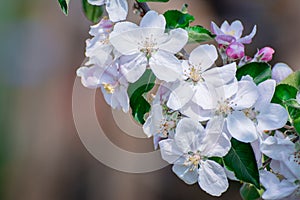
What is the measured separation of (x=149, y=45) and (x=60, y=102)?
189 centimetres

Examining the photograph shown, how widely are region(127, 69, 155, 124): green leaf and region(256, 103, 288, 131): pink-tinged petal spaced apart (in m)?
0.13

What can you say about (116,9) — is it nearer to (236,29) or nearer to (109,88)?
(109,88)

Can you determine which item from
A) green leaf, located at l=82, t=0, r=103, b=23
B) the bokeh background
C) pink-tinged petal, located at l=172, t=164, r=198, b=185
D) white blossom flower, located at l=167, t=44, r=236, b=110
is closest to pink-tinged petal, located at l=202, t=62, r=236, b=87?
white blossom flower, located at l=167, t=44, r=236, b=110

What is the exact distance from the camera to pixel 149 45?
0.59 meters

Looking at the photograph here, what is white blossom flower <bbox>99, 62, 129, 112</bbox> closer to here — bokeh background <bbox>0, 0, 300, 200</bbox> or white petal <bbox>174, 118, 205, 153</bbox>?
white petal <bbox>174, 118, 205, 153</bbox>

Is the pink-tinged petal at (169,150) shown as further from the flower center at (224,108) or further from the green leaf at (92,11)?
the green leaf at (92,11)

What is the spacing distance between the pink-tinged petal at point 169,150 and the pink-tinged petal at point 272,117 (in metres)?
0.10

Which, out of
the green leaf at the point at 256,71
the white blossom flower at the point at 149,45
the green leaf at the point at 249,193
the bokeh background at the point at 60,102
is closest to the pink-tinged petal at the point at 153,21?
the white blossom flower at the point at 149,45

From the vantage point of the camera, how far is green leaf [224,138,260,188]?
56cm

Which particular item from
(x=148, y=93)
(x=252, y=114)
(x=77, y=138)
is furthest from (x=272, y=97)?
(x=77, y=138)

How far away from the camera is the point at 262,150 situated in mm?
566

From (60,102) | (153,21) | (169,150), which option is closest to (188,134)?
(169,150)

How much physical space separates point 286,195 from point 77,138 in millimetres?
1879

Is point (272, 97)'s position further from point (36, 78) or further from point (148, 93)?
point (36, 78)
